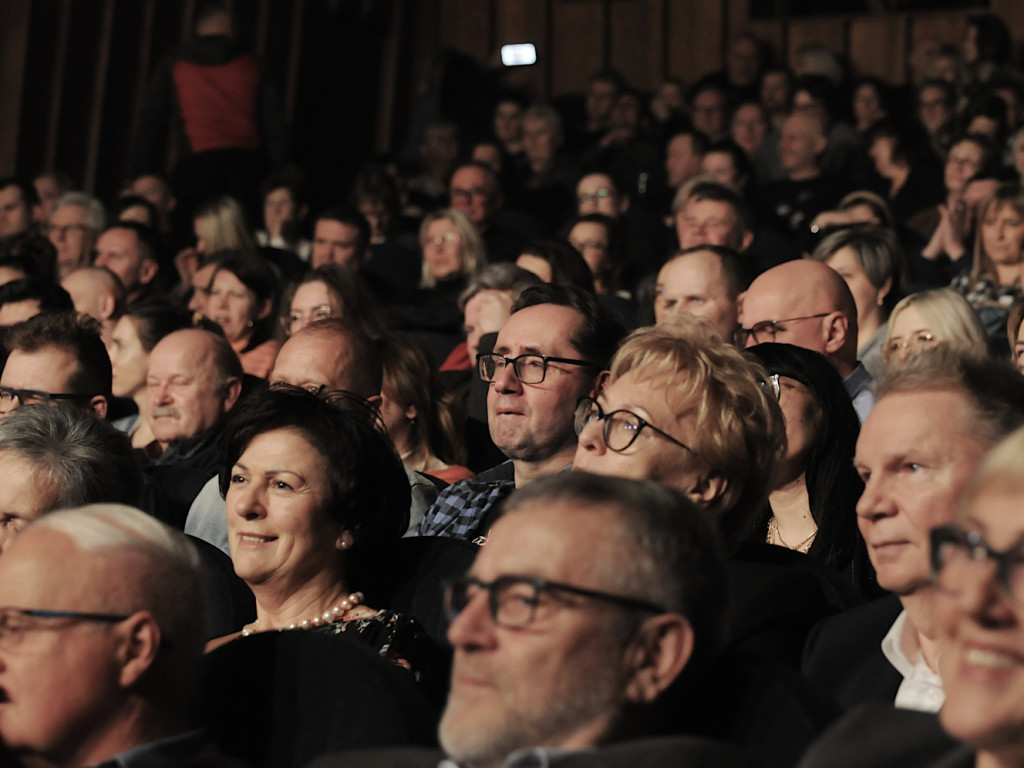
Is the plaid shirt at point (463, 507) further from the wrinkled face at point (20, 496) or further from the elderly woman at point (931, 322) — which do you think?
the elderly woman at point (931, 322)

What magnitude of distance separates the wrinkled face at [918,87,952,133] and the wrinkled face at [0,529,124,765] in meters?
6.60

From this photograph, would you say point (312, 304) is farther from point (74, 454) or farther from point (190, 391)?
point (74, 454)

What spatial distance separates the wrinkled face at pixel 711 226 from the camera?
4918mm

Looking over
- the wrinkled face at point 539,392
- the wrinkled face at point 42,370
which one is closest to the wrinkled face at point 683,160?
the wrinkled face at point 42,370

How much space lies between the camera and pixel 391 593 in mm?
2449

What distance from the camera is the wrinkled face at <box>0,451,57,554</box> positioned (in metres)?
2.53

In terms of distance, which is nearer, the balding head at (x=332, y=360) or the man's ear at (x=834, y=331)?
the balding head at (x=332, y=360)

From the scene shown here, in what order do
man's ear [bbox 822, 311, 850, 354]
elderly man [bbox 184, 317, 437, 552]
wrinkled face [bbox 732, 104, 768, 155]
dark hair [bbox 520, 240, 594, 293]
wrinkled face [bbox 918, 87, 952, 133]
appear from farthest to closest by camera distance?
wrinkled face [bbox 732, 104, 768, 155] → wrinkled face [bbox 918, 87, 952, 133] → dark hair [bbox 520, 240, 594, 293] → man's ear [bbox 822, 311, 850, 354] → elderly man [bbox 184, 317, 437, 552]

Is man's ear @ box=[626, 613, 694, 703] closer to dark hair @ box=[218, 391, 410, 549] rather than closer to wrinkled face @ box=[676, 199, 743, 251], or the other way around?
dark hair @ box=[218, 391, 410, 549]

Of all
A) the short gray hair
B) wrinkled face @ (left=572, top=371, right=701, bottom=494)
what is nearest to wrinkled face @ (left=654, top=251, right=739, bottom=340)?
wrinkled face @ (left=572, top=371, right=701, bottom=494)

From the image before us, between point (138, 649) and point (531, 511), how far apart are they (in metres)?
0.52

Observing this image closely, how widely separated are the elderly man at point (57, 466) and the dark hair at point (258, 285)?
7.14 ft

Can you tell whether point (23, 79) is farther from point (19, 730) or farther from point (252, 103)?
point (19, 730)

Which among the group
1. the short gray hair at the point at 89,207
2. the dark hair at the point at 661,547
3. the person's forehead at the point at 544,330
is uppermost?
the short gray hair at the point at 89,207
